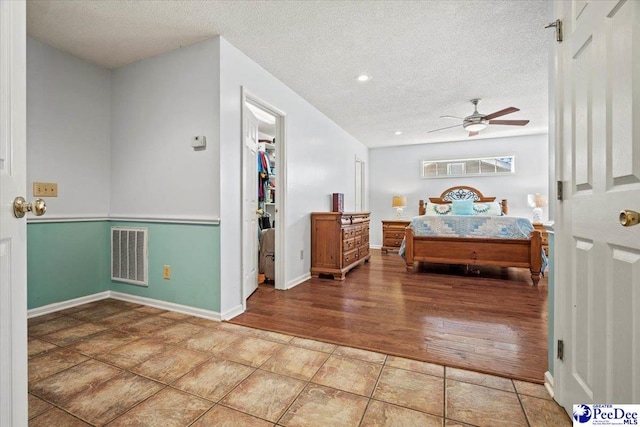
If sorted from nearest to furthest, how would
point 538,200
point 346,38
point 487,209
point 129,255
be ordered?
point 346,38 → point 129,255 → point 538,200 → point 487,209

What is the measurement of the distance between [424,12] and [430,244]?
294 centimetres

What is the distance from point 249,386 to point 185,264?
1406 millimetres

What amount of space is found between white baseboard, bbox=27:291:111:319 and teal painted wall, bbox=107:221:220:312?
39 centimetres

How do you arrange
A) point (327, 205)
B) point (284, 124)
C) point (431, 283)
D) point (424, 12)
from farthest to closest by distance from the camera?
1. point (327, 205)
2. point (431, 283)
3. point (284, 124)
4. point (424, 12)

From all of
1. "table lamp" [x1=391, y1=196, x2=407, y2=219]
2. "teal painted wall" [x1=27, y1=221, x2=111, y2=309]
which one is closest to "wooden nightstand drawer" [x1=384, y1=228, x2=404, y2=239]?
"table lamp" [x1=391, y1=196, x2=407, y2=219]

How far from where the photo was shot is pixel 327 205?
4465 millimetres

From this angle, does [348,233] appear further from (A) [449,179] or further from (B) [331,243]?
(A) [449,179]

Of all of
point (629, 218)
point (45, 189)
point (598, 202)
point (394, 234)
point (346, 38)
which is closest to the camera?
point (629, 218)

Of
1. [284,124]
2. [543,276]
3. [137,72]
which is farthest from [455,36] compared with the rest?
[543,276]

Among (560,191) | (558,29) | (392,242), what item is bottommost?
(392,242)

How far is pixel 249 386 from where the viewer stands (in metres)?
1.49

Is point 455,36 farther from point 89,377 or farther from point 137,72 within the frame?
point 89,377

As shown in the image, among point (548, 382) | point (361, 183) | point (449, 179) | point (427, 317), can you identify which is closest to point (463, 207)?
point (449, 179)

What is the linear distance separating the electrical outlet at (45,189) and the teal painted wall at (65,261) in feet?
0.85
